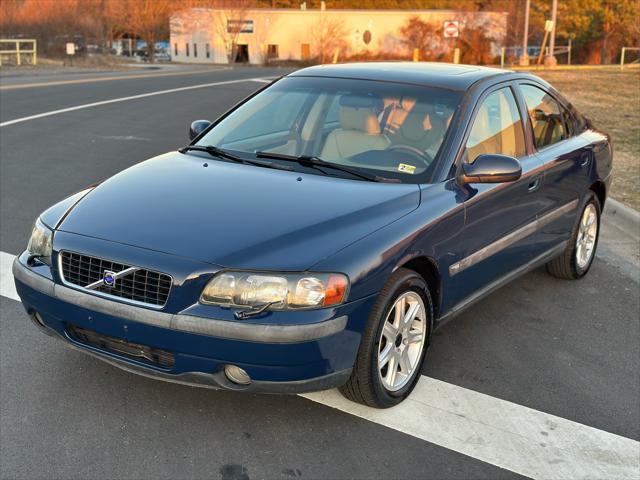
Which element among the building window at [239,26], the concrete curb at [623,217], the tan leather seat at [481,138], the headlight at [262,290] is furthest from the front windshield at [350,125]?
the building window at [239,26]

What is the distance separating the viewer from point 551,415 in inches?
154

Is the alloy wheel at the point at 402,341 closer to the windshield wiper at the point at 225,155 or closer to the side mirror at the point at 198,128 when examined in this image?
the windshield wiper at the point at 225,155

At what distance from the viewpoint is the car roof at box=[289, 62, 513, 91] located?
486cm

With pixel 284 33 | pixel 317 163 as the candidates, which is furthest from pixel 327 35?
pixel 317 163

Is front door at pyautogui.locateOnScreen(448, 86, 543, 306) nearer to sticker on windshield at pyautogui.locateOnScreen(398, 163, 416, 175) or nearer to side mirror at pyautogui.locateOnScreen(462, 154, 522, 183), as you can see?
side mirror at pyautogui.locateOnScreen(462, 154, 522, 183)

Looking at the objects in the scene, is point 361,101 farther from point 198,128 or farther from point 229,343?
point 229,343

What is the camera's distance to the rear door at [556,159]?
5.33 metres

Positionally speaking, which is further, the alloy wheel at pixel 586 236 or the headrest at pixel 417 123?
the alloy wheel at pixel 586 236

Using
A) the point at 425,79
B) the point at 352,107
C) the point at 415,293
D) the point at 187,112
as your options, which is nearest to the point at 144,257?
the point at 415,293

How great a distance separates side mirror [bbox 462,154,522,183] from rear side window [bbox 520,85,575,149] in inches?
43.9

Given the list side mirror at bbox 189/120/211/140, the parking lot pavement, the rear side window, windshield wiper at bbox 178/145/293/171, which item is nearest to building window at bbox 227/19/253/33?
the rear side window

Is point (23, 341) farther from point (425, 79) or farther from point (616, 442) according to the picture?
point (616, 442)

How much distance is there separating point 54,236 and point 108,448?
108 cm

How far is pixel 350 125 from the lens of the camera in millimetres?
4719
